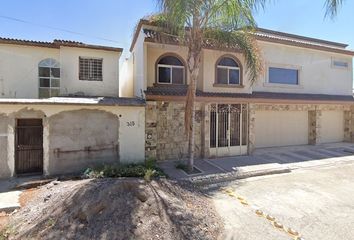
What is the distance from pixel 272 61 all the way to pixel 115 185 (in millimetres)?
13362

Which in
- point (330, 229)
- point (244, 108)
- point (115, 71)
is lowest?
point (330, 229)

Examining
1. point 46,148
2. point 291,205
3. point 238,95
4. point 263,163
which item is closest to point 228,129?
point 238,95

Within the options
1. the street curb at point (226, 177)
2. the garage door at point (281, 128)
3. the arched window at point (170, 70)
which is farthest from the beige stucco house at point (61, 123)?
the garage door at point (281, 128)

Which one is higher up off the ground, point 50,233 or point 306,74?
point 306,74

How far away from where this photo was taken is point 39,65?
573 inches

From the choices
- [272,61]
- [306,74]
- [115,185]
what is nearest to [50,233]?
[115,185]

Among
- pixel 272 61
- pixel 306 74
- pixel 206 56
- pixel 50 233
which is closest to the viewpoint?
pixel 50 233

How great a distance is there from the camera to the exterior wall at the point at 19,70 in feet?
46.2

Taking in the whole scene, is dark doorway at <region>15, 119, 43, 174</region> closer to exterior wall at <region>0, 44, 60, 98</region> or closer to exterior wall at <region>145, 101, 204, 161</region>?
exterior wall at <region>145, 101, 204, 161</region>

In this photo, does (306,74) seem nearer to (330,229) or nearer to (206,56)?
(206,56)

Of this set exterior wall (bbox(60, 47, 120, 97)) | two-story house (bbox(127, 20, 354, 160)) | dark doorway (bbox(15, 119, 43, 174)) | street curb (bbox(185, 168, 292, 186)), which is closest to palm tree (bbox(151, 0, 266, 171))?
street curb (bbox(185, 168, 292, 186))

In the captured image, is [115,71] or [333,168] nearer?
[333,168]

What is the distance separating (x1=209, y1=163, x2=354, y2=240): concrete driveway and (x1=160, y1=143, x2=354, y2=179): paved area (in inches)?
37.4

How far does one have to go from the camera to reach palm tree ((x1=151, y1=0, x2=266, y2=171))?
9062 millimetres
